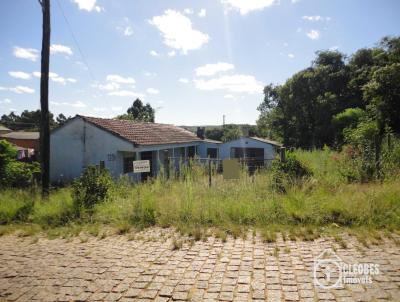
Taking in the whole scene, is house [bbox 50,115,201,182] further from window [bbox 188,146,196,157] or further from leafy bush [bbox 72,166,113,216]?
leafy bush [bbox 72,166,113,216]

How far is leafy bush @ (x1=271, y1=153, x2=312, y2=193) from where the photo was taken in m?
8.44

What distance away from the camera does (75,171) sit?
69.8 feet

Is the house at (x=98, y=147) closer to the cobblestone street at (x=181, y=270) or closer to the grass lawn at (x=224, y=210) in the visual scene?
the grass lawn at (x=224, y=210)

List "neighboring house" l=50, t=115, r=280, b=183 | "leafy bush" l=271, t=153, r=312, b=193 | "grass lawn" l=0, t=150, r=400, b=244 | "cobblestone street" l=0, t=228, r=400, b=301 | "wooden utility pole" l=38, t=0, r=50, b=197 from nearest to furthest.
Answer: "cobblestone street" l=0, t=228, r=400, b=301, "grass lawn" l=0, t=150, r=400, b=244, "leafy bush" l=271, t=153, r=312, b=193, "wooden utility pole" l=38, t=0, r=50, b=197, "neighboring house" l=50, t=115, r=280, b=183

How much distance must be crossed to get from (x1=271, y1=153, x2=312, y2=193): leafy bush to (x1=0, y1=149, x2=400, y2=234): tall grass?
232 millimetres

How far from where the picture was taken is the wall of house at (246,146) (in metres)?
27.9

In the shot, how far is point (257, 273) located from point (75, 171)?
1915cm

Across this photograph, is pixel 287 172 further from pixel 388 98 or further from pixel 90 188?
pixel 388 98

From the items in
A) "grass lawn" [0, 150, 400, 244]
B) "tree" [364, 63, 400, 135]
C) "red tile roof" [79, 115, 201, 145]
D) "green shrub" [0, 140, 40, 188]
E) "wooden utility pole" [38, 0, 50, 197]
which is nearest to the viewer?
"grass lawn" [0, 150, 400, 244]

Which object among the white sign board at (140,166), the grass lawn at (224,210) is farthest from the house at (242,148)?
the white sign board at (140,166)

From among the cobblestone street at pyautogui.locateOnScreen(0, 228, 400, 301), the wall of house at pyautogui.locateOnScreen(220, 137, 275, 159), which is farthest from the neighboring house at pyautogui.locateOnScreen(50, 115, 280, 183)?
the cobblestone street at pyautogui.locateOnScreen(0, 228, 400, 301)

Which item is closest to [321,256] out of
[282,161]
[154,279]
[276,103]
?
[154,279]

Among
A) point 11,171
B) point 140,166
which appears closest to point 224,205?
point 140,166

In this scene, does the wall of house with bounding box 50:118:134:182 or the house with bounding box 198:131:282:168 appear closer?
the wall of house with bounding box 50:118:134:182
